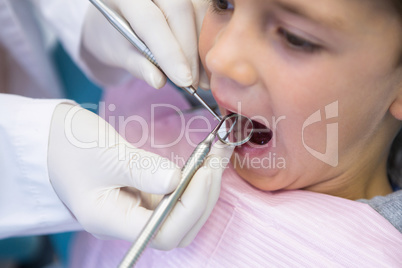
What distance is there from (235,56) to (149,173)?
0.28 metres

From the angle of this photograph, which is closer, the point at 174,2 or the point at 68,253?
the point at 174,2

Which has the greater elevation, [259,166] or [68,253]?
[259,166]

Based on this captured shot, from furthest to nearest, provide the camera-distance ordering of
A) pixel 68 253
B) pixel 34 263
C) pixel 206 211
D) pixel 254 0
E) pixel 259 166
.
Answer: pixel 34 263 → pixel 68 253 → pixel 259 166 → pixel 206 211 → pixel 254 0

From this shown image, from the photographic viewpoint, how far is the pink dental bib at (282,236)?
0.74 m

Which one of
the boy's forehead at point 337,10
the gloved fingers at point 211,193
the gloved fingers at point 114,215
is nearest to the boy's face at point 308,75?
the boy's forehead at point 337,10

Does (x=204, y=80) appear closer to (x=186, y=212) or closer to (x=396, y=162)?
(x=186, y=212)

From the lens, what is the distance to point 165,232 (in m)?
0.75

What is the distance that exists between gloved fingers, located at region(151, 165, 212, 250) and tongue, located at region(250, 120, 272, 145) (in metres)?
0.21

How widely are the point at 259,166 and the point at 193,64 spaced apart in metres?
0.29

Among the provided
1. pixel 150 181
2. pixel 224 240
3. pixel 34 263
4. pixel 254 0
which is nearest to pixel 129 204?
pixel 150 181

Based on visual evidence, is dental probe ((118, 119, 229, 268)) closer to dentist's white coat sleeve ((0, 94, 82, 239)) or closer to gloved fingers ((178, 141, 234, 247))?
gloved fingers ((178, 141, 234, 247))

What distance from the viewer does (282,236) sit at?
0.78 meters

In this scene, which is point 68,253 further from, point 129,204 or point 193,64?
point 193,64

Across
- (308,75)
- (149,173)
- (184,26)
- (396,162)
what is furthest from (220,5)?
(396,162)
